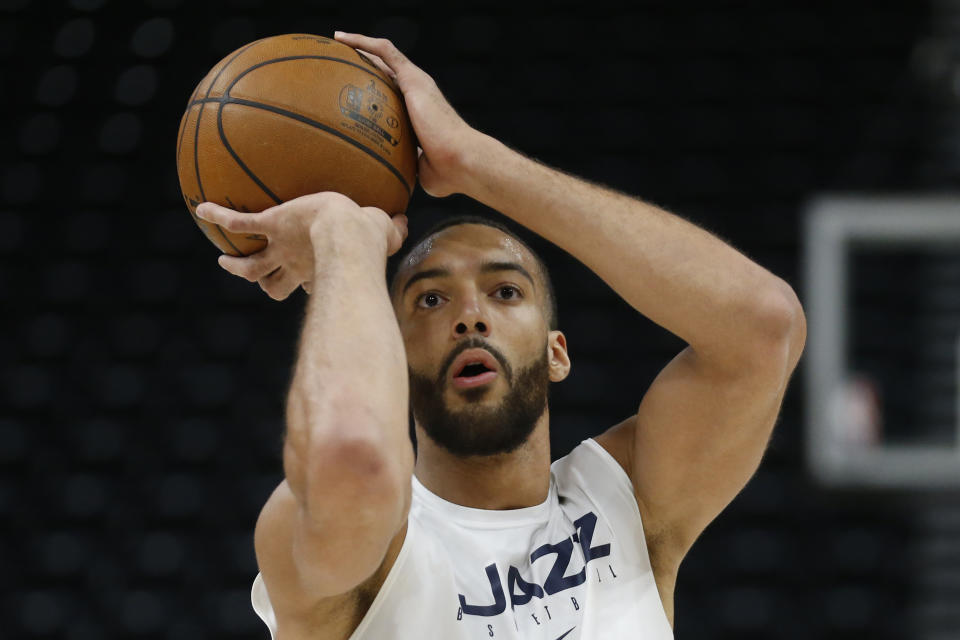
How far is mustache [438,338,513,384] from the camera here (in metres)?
2.00

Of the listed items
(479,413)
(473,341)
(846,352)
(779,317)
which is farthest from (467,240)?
(846,352)

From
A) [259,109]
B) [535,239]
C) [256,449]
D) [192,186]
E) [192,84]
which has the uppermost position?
[259,109]

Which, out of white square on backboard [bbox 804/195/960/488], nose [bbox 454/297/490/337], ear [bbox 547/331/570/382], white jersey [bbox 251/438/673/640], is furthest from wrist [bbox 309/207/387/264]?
white square on backboard [bbox 804/195/960/488]

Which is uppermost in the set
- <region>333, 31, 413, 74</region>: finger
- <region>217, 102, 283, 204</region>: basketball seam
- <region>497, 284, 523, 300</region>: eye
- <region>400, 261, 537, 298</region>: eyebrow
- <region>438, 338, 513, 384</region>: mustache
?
<region>333, 31, 413, 74</region>: finger

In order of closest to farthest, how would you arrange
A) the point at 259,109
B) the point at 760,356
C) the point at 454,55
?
1. the point at 259,109
2. the point at 760,356
3. the point at 454,55

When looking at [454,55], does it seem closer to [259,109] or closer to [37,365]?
[37,365]

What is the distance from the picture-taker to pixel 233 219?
175 centimetres

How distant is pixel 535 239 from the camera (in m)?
4.29

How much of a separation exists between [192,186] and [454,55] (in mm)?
→ 2890

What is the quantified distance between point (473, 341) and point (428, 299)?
163mm

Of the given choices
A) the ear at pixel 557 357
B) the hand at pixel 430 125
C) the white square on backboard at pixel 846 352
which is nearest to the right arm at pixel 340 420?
the hand at pixel 430 125

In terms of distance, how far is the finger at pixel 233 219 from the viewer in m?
1.74

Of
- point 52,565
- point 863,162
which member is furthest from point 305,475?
point 863,162

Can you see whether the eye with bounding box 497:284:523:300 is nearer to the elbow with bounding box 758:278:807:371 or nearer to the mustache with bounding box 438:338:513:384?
the mustache with bounding box 438:338:513:384
